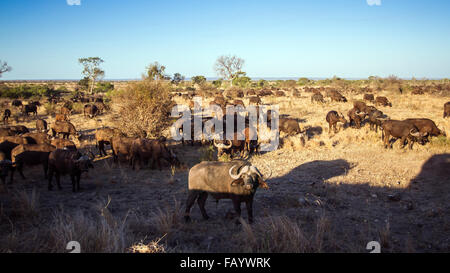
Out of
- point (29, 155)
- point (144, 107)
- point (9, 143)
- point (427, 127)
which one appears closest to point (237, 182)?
point (29, 155)

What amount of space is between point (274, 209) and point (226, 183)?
1646 millimetres

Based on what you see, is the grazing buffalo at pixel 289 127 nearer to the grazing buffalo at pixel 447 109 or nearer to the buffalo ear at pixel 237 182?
the buffalo ear at pixel 237 182

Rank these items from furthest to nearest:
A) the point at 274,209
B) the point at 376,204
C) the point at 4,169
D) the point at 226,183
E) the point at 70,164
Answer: the point at 4,169 < the point at 70,164 < the point at 376,204 < the point at 274,209 < the point at 226,183

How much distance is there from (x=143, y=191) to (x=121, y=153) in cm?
381

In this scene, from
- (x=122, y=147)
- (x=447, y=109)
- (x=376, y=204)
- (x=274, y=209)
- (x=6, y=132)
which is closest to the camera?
(x=274, y=209)

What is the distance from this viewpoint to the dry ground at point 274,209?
4.51 meters

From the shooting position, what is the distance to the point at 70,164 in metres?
7.85

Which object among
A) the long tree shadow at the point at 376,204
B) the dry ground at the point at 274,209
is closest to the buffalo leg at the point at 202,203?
the dry ground at the point at 274,209

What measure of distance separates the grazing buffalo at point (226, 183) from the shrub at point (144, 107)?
28.4ft

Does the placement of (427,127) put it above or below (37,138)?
above

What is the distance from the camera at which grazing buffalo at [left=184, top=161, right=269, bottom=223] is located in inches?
215

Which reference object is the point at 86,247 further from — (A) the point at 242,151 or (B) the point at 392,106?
(B) the point at 392,106

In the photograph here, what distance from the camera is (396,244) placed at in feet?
15.4

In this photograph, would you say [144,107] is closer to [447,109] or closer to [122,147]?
[122,147]
